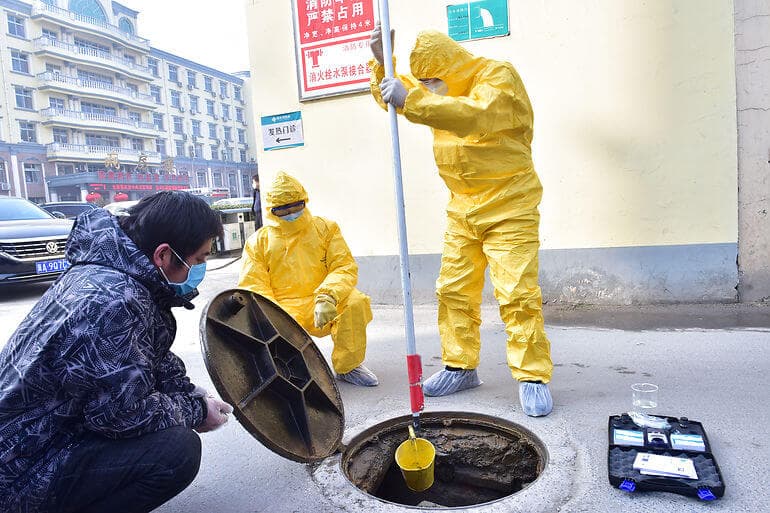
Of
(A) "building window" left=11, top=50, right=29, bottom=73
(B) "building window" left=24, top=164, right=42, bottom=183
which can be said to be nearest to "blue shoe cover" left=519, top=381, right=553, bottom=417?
(B) "building window" left=24, top=164, right=42, bottom=183

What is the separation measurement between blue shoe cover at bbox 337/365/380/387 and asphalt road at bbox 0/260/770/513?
0.27ft

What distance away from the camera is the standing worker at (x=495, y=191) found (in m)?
2.39

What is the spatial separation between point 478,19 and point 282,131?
216cm

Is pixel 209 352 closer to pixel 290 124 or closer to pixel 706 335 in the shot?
pixel 706 335

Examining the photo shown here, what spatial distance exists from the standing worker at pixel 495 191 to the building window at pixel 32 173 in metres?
34.3

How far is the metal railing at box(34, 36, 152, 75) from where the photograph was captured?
104 ft

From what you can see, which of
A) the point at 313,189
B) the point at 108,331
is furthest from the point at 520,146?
the point at 313,189

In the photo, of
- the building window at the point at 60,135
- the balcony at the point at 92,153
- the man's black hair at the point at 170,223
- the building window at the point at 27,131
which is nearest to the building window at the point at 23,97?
the building window at the point at 27,131

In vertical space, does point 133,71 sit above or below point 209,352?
above

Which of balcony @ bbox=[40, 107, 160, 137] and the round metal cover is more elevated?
balcony @ bbox=[40, 107, 160, 137]

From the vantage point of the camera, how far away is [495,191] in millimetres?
2561

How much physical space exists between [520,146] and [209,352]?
5.69 feet

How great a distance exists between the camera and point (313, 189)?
5.25 m

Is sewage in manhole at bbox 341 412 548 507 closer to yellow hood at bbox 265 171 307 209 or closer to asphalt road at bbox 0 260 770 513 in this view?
asphalt road at bbox 0 260 770 513
